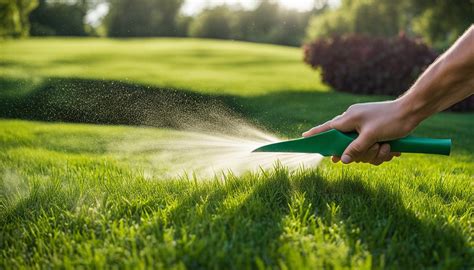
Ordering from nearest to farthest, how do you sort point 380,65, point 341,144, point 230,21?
point 341,144 → point 380,65 → point 230,21

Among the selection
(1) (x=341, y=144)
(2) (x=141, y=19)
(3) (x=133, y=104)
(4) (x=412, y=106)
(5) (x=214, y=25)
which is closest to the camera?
(4) (x=412, y=106)

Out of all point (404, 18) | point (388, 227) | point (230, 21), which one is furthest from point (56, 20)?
point (388, 227)

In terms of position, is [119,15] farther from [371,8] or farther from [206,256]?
[206,256]

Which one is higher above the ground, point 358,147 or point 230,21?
point 230,21

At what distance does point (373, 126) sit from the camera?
2.38 m

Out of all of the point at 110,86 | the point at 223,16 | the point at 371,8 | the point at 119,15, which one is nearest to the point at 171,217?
the point at 110,86

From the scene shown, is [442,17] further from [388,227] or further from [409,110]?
[388,227]

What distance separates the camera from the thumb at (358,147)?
2.41m

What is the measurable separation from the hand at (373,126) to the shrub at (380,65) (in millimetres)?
10339

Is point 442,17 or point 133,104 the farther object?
point 442,17

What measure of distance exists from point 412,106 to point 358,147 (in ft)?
1.08

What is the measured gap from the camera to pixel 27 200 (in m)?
2.60

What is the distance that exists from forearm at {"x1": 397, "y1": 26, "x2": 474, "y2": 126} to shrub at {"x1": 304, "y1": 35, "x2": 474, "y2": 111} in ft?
33.8

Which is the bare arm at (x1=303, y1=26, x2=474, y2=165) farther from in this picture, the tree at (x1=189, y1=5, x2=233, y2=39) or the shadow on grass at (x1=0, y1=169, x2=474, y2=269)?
the tree at (x1=189, y1=5, x2=233, y2=39)
